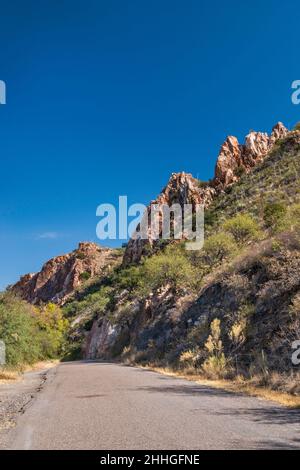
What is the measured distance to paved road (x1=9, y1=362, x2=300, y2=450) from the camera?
635cm

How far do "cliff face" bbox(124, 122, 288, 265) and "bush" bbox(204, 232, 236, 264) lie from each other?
36.1 m

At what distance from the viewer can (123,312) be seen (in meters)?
56.8

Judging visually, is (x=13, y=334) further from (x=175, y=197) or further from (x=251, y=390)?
(x=175, y=197)

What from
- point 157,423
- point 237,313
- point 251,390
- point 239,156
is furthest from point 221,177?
point 157,423

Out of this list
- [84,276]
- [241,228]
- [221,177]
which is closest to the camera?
[241,228]

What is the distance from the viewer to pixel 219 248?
38312mm

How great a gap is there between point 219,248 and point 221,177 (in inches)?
1696

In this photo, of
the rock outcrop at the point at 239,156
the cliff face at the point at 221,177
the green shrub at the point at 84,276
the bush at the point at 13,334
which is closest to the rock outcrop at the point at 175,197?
the cliff face at the point at 221,177

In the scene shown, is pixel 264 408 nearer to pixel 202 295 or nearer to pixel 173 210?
pixel 202 295

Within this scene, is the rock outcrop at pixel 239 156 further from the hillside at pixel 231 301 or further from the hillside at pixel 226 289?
the hillside at pixel 231 301

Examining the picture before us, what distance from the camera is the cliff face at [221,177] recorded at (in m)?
77.9

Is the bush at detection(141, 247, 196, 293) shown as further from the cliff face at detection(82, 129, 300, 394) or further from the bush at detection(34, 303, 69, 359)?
the bush at detection(34, 303, 69, 359)

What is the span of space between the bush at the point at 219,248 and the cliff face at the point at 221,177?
36066 millimetres
